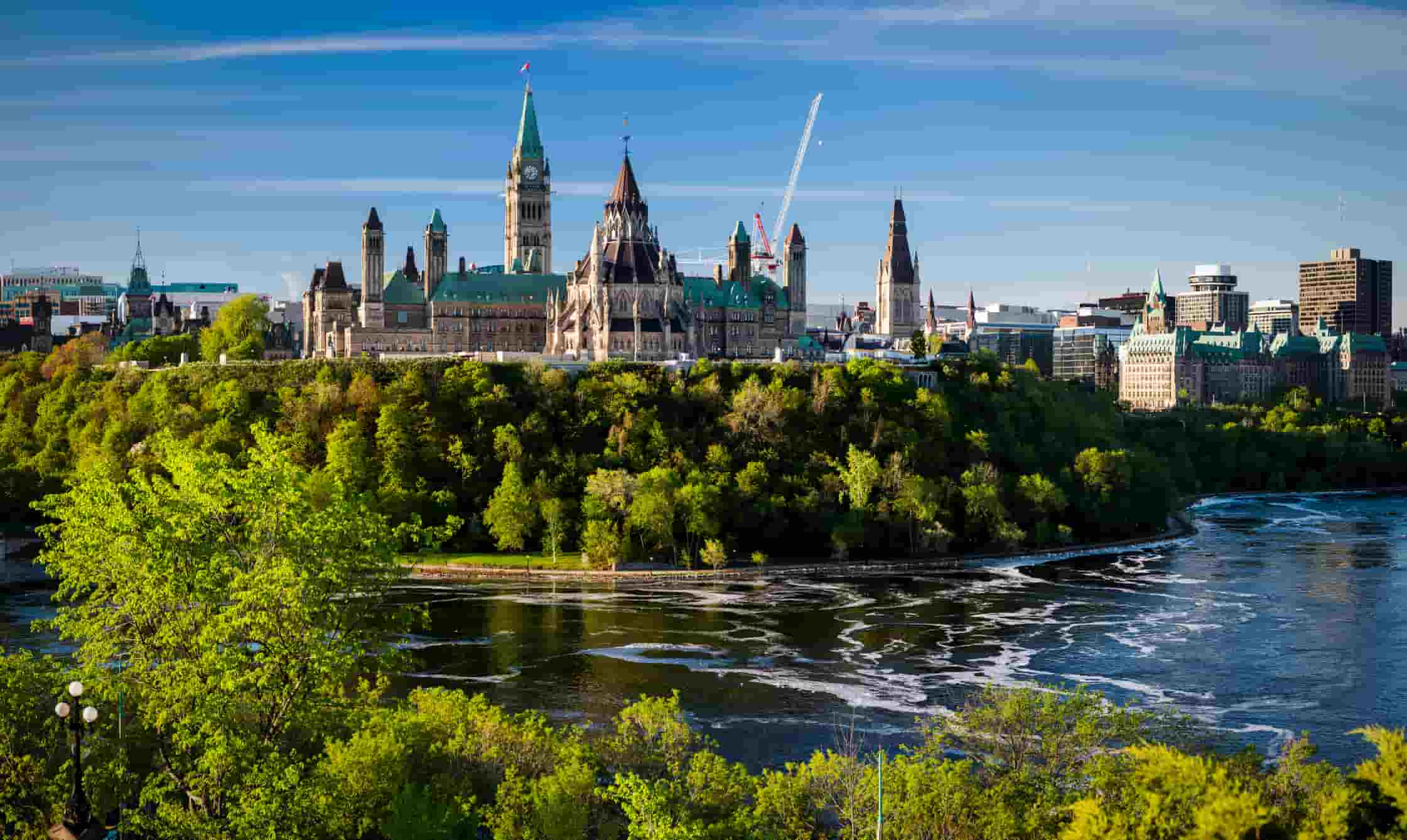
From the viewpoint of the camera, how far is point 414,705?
2231 inches

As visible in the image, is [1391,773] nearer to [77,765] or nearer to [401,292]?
[77,765]

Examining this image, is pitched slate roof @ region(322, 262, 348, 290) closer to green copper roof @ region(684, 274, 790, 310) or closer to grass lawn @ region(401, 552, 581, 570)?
green copper roof @ region(684, 274, 790, 310)

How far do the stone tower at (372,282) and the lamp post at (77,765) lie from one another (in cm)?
13720

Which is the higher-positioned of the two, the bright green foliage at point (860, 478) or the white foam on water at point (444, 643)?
the bright green foliage at point (860, 478)

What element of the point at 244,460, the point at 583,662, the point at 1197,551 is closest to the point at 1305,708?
the point at 583,662

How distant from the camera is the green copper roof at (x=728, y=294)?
187000 millimetres

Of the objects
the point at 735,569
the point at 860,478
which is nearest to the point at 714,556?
the point at 735,569

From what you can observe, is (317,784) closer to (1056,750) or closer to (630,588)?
(1056,750)

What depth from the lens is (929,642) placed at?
86.9 metres

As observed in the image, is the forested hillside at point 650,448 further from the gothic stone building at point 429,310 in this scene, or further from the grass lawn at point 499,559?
the gothic stone building at point 429,310

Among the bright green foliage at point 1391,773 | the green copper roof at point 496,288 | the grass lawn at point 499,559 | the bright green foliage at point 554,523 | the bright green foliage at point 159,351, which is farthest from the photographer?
the green copper roof at point 496,288

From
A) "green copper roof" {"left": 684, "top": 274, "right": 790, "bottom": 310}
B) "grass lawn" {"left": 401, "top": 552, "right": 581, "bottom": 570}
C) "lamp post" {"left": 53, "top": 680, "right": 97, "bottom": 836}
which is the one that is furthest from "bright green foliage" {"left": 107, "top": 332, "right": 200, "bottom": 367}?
"lamp post" {"left": 53, "top": 680, "right": 97, "bottom": 836}

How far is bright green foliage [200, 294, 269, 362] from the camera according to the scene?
176m

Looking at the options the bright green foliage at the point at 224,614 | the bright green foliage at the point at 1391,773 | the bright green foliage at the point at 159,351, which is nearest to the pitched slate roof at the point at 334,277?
the bright green foliage at the point at 159,351
